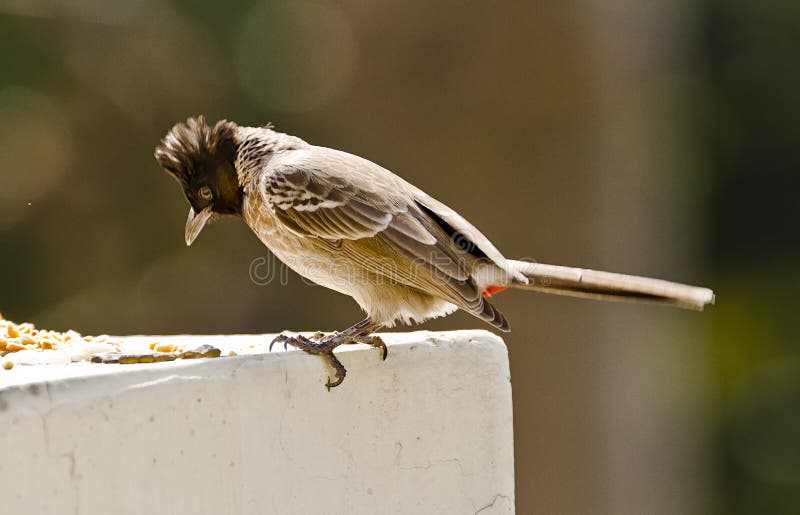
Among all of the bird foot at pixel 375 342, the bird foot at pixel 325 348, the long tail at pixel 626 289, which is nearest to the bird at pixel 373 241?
the long tail at pixel 626 289

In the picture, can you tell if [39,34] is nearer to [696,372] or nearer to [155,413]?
[696,372]

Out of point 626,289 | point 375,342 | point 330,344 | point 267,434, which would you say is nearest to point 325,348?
point 330,344

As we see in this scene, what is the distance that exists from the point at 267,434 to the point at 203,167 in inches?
82.8

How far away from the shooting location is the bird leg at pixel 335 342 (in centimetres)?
282

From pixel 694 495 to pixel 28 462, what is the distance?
7439 millimetres

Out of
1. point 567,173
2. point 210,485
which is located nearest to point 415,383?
point 210,485

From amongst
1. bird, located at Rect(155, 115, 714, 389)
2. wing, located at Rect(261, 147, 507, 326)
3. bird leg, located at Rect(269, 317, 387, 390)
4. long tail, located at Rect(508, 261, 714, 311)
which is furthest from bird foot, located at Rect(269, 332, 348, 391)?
long tail, located at Rect(508, 261, 714, 311)

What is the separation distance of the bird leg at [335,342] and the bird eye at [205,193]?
1060 mm

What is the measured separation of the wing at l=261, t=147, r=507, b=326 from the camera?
12.1 ft

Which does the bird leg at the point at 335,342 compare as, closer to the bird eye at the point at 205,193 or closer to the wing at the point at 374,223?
the wing at the point at 374,223

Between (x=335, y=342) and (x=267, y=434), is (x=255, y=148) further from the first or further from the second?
(x=267, y=434)

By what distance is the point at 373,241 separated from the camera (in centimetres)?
378

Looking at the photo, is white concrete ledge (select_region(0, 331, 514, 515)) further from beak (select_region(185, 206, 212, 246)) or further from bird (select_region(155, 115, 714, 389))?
beak (select_region(185, 206, 212, 246))

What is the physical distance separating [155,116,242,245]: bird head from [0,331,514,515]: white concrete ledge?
1.02 metres
